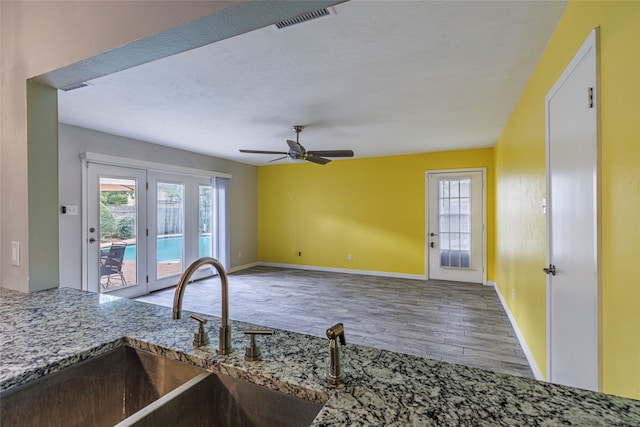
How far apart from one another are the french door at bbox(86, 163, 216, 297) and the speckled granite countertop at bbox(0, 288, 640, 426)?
341 cm

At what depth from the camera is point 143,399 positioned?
3.25 feet

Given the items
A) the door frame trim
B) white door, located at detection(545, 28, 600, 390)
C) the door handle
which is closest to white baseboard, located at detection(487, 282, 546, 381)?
white door, located at detection(545, 28, 600, 390)

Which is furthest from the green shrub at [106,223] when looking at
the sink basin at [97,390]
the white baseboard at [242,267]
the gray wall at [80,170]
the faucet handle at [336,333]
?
the faucet handle at [336,333]

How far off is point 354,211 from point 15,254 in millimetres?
5387

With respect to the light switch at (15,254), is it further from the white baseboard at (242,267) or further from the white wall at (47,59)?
the white baseboard at (242,267)

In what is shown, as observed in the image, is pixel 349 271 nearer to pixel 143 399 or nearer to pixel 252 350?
pixel 143 399

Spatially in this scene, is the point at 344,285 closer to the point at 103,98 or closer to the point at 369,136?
A: the point at 369,136

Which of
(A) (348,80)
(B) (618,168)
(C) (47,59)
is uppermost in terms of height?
(A) (348,80)

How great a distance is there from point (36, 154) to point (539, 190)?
316cm

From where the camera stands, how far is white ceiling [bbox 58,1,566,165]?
1.81 m

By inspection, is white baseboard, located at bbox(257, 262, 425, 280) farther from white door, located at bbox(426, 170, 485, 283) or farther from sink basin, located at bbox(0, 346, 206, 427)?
sink basin, located at bbox(0, 346, 206, 427)

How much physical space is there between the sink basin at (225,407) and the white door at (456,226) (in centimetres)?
536

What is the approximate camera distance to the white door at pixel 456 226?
17.6ft

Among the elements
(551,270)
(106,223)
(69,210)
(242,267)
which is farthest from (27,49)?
(242,267)
